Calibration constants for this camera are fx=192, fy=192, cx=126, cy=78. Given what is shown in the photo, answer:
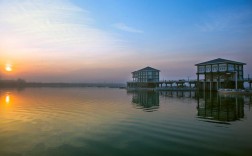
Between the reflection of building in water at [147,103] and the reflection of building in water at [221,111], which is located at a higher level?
the reflection of building in water at [221,111]

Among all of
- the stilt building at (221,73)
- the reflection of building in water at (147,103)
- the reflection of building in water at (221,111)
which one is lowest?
the reflection of building in water at (147,103)

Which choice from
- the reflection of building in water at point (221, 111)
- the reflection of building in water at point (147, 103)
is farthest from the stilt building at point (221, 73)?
the reflection of building in water at point (221, 111)

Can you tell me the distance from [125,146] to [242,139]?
7.69 meters

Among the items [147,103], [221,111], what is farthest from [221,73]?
[221,111]

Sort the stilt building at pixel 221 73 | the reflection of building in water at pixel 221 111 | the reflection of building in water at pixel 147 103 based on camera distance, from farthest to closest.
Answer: the stilt building at pixel 221 73, the reflection of building in water at pixel 147 103, the reflection of building in water at pixel 221 111

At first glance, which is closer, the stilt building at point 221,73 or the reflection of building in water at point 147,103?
the reflection of building in water at point 147,103

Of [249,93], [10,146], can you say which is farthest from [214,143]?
[249,93]

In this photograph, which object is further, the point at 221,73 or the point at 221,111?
the point at 221,73

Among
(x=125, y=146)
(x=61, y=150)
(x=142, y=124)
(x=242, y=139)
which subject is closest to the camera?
(x=61, y=150)

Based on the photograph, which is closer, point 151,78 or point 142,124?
point 142,124

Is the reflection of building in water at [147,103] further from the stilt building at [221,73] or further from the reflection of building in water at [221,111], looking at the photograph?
the stilt building at [221,73]

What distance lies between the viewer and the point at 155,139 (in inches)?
493

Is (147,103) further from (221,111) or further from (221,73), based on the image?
(221,73)

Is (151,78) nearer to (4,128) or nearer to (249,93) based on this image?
(249,93)
